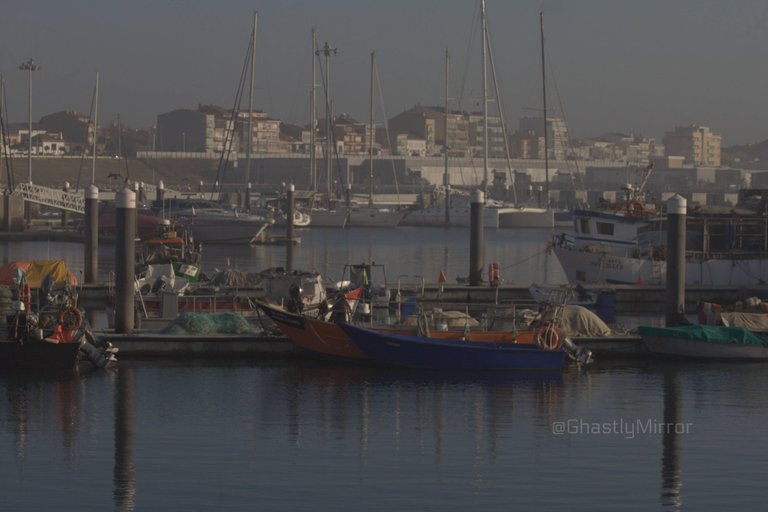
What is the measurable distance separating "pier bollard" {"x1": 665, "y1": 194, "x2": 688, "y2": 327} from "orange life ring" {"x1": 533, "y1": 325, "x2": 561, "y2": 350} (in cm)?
406

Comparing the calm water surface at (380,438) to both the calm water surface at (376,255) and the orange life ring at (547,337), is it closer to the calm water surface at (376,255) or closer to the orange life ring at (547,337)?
the orange life ring at (547,337)

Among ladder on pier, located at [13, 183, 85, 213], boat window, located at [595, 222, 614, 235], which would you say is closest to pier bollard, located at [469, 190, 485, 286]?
boat window, located at [595, 222, 614, 235]

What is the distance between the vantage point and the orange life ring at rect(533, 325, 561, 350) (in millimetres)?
25500

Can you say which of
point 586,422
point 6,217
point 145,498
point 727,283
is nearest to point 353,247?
point 6,217

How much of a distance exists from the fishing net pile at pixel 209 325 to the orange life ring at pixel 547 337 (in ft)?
18.5

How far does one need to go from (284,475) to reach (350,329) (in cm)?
794

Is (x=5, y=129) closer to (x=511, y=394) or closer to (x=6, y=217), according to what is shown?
(x=6, y=217)

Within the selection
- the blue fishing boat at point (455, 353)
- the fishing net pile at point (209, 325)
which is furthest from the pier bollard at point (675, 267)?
the fishing net pile at point (209, 325)

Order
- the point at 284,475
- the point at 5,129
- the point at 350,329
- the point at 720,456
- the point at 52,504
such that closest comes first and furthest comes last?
1. the point at 52,504
2. the point at 284,475
3. the point at 720,456
4. the point at 350,329
5. the point at 5,129

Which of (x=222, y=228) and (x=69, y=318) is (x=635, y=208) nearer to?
(x=69, y=318)

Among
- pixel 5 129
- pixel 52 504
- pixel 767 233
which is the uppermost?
pixel 5 129

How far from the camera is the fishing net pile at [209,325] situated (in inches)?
1049

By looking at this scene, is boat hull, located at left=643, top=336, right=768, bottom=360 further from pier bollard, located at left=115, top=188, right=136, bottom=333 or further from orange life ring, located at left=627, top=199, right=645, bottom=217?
orange life ring, located at left=627, top=199, right=645, bottom=217

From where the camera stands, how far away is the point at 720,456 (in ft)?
62.7
